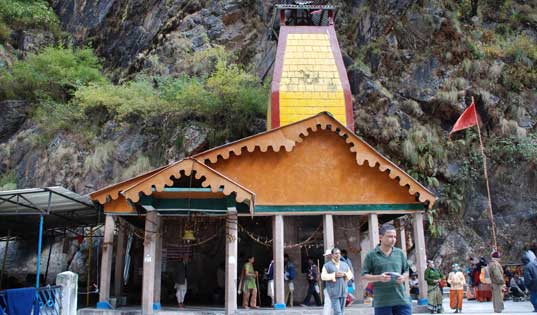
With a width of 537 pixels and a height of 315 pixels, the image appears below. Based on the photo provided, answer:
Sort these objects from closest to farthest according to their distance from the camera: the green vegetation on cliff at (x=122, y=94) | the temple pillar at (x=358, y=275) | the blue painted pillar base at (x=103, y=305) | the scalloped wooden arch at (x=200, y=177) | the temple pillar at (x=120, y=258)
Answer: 1. the scalloped wooden arch at (x=200, y=177)
2. the blue painted pillar base at (x=103, y=305)
3. the temple pillar at (x=120, y=258)
4. the temple pillar at (x=358, y=275)
5. the green vegetation on cliff at (x=122, y=94)

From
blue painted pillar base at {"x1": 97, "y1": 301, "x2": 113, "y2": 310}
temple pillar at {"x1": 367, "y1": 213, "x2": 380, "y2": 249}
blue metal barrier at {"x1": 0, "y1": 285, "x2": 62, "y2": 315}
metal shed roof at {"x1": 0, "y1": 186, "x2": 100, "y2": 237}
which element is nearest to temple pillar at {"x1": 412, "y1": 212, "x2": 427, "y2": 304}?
temple pillar at {"x1": 367, "y1": 213, "x2": 380, "y2": 249}

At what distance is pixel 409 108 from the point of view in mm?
26953

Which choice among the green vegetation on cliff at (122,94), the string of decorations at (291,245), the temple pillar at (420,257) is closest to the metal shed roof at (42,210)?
the string of decorations at (291,245)

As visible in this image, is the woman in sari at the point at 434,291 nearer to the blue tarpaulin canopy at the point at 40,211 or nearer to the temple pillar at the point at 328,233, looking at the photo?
the temple pillar at the point at 328,233

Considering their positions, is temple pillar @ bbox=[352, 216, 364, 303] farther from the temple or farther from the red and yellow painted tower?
the red and yellow painted tower

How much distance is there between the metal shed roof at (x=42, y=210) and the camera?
45.5 ft

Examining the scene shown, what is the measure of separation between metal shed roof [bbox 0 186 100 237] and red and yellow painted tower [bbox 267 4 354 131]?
7517 millimetres

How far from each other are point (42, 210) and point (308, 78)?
10.7 meters

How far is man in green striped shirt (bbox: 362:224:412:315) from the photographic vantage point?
5.70m

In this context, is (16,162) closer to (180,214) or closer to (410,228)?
(180,214)

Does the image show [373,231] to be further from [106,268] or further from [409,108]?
[409,108]

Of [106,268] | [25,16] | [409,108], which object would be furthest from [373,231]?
[25,16]

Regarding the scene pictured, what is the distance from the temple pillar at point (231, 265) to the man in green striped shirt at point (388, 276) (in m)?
8.11

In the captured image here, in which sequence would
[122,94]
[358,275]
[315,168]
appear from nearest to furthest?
1. [315,168]
2. [358,275]
3. [122,94]
